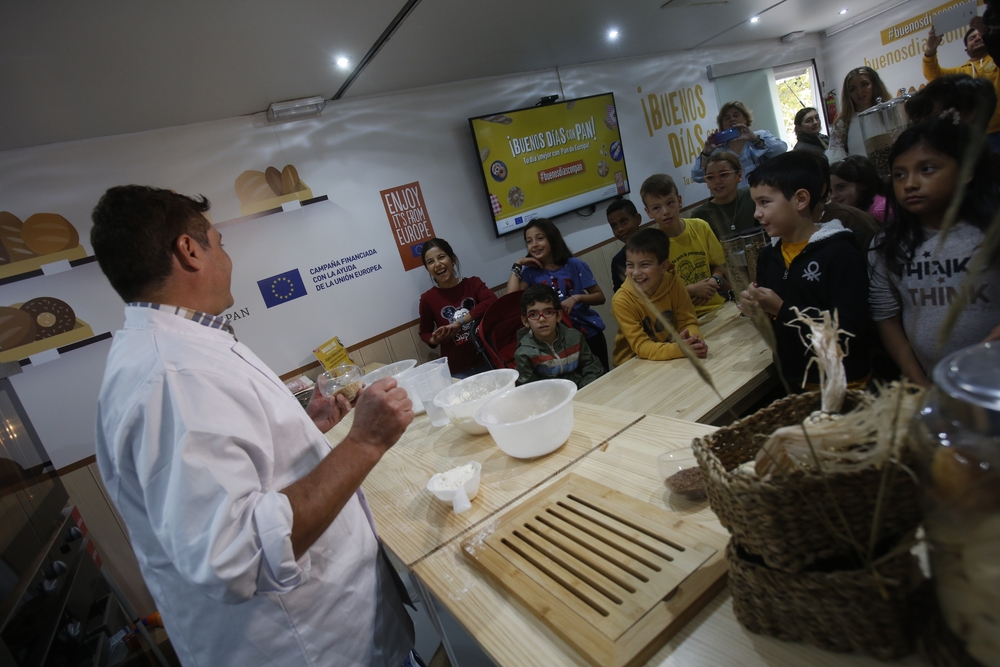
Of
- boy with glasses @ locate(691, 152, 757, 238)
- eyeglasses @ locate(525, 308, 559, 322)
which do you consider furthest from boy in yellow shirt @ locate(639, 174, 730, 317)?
eyeglasses @ locate(525, 308, 559, 322)

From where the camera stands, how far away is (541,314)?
234 centimetres

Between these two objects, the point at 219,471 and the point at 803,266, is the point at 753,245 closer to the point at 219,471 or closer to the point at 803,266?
the point at 803,266

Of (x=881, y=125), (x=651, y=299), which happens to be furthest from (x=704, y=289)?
(x=881, y=125)

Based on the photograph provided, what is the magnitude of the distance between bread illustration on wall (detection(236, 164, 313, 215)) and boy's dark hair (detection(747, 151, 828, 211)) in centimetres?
279

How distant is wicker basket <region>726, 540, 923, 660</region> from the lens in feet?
1.74

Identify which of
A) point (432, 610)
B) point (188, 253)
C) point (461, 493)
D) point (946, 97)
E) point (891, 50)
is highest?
point (891, 50)

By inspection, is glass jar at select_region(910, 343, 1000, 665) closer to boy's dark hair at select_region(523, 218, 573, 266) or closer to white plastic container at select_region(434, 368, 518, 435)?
white plastic container at select_region(434, 368, 518, 435)

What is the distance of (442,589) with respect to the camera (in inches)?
37.9

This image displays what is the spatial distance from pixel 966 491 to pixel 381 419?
2.97ft

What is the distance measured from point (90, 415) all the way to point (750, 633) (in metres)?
3.31

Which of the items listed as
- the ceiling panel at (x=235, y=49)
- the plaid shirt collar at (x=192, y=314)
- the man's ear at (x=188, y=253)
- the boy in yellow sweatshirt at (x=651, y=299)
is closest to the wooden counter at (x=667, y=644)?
the plaid shirt collar at (x=192, y=314)

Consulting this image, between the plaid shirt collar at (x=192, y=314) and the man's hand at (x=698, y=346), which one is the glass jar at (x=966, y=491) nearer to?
the plaid shirt collar at (x=192, y=314)

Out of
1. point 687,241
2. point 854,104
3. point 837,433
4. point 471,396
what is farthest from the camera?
point 854,104

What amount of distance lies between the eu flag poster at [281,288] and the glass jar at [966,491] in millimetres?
3342
